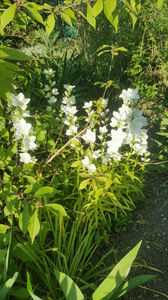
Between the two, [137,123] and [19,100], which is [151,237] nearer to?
[137,123]

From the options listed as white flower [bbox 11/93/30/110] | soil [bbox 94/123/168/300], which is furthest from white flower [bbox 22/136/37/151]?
soil [bbox 94/123/168/300]

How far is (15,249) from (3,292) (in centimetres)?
58

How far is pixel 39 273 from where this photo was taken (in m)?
1.62

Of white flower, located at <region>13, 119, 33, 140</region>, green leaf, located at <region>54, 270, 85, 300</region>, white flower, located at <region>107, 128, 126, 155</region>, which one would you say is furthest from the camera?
white flower, located at <region>107, 128, 126, 155</region>

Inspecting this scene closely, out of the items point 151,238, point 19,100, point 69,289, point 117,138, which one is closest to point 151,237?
point 151,238

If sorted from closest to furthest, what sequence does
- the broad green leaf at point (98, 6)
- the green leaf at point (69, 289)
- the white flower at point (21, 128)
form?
the green leaf at point (69, 289), the broad green leaf at point (98, 6), the white flower at point (21, 128)

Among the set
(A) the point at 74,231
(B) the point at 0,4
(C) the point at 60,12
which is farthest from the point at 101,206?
(B) the point at 0,4

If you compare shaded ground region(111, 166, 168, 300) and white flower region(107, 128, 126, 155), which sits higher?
white flower region(107, 128, 126, 155)

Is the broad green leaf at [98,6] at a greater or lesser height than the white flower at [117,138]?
greater

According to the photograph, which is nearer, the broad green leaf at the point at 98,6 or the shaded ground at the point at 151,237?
the broad green leaf at the point at 98,6

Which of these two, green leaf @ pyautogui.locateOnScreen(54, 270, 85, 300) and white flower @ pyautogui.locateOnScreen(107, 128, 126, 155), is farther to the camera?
white flower @ pyautogui.locateOnScreen(107, 128, 126, 155)

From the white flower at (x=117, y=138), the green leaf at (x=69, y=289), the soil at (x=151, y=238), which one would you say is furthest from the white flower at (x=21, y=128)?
the soil at (x=151, y=238)

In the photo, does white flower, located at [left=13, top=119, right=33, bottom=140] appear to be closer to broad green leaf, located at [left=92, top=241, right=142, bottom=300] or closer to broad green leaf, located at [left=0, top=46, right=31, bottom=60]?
broad green leaf, located at [left=0, top=46, right=31, bottom=60]

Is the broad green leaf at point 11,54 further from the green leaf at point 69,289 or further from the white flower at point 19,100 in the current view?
the green leaf at point 69,289
